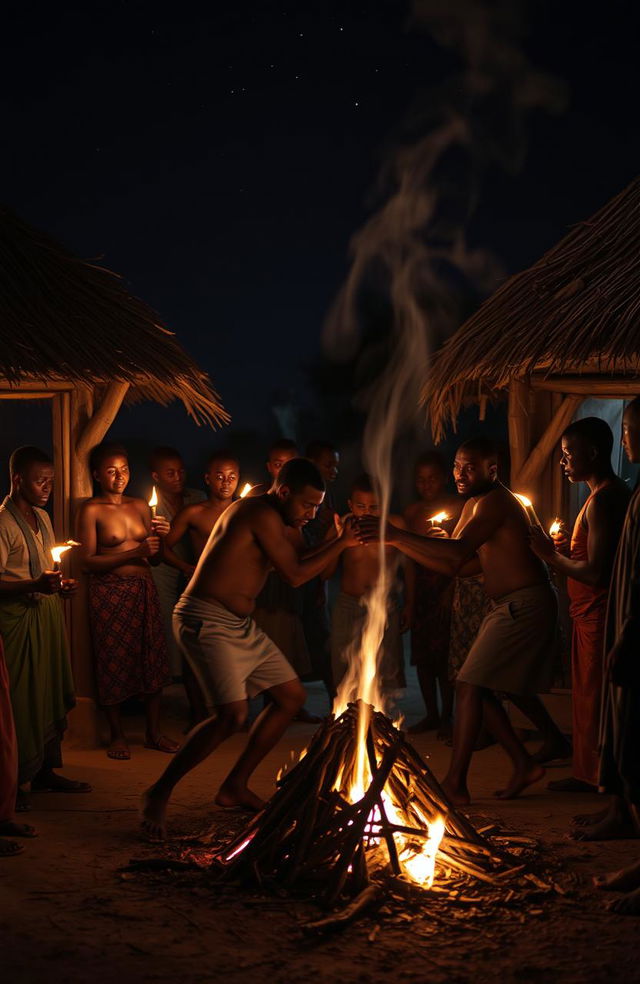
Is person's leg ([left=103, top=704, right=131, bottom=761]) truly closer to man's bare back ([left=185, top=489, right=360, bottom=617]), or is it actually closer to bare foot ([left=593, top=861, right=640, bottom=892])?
man's bare back ([left=185, top=489, right=360, bottom=617])

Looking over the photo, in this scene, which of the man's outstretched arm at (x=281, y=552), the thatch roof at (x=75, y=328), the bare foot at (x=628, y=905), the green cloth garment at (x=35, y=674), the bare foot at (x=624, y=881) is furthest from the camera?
the thatch roof at (x=75, y=328)

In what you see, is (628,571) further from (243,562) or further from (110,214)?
(110,214)

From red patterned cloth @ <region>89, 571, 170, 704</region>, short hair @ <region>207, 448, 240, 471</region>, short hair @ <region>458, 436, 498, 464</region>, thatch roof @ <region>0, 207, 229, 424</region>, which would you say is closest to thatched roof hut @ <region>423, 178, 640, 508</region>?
short hair @ <region>458, 436, 498, 464</region>

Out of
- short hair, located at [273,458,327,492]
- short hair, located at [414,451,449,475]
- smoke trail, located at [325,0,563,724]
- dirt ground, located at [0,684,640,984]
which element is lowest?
dirt ground, located at [0,684,640,984]

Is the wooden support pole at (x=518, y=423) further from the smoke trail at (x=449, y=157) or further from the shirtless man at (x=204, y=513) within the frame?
Answer: the shirtless man at (x=204, y=513)

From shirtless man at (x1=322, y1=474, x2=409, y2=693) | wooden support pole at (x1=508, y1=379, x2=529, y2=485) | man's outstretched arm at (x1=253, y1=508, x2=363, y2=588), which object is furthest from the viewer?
shirtless man at (x1=322, y1=474, x2=409, y2=693)

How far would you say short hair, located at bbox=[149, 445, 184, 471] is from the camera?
863 cm

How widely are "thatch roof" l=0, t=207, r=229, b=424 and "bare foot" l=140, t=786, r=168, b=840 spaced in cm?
282

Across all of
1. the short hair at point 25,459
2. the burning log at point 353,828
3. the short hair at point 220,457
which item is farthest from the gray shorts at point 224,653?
the short hair at point 220,457

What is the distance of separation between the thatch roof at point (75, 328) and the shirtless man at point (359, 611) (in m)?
1.35

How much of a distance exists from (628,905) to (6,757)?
2.83 meters

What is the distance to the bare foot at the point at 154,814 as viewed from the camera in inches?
205

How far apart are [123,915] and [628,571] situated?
242cm

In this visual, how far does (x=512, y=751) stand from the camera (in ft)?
20.1
